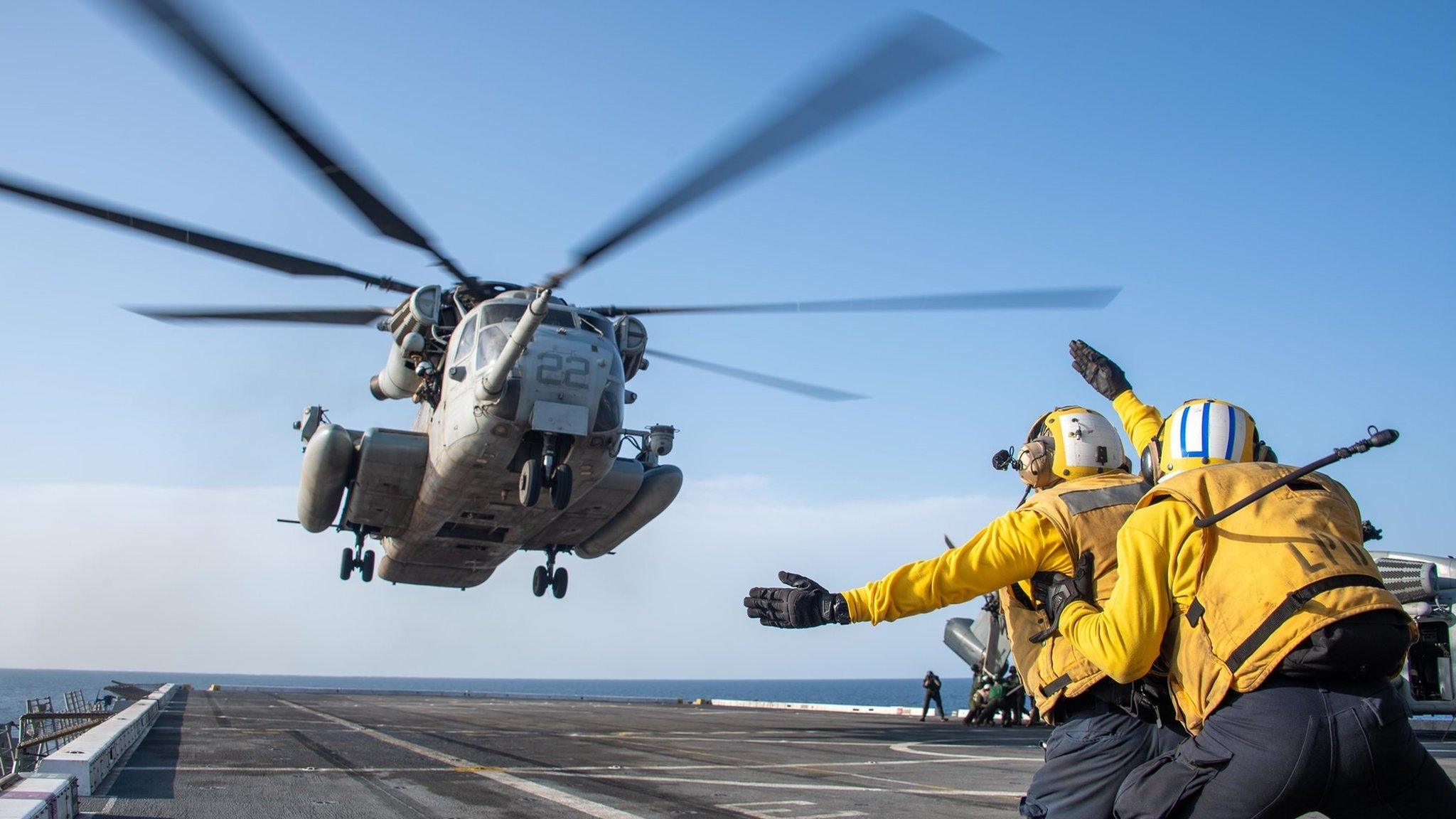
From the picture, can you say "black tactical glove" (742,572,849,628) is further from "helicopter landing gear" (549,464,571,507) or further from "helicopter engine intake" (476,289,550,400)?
"helicopter landing gear" (549,464,571,507)

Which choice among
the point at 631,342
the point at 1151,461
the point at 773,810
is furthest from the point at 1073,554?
the point at 631,342

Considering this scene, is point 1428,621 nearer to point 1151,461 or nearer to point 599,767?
point 599,767

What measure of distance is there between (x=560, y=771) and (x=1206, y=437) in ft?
26.9

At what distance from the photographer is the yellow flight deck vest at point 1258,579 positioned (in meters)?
3.07

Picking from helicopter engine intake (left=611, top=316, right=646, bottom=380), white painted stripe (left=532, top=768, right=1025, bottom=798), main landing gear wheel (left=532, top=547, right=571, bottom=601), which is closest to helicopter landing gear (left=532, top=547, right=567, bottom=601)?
main landing gear wheel (left=532, top=547, right=571, bottom=601)

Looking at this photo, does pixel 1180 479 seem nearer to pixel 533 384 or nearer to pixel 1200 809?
pixel 1200 809

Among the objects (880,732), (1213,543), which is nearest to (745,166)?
(1213,543)

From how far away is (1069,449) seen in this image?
15.5 feet

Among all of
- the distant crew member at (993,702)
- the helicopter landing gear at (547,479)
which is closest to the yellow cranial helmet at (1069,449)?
the helicopter landing gear at (547,479)

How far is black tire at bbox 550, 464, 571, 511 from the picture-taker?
1542cm

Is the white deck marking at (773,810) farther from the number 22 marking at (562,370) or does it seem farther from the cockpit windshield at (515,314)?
the cockpit windshield at (515,314)

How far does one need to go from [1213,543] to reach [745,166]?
6.21 m

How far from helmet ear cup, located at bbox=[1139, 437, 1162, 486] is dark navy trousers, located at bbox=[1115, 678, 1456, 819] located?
116cm

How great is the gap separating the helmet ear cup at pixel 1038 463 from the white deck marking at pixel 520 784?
379 cm
